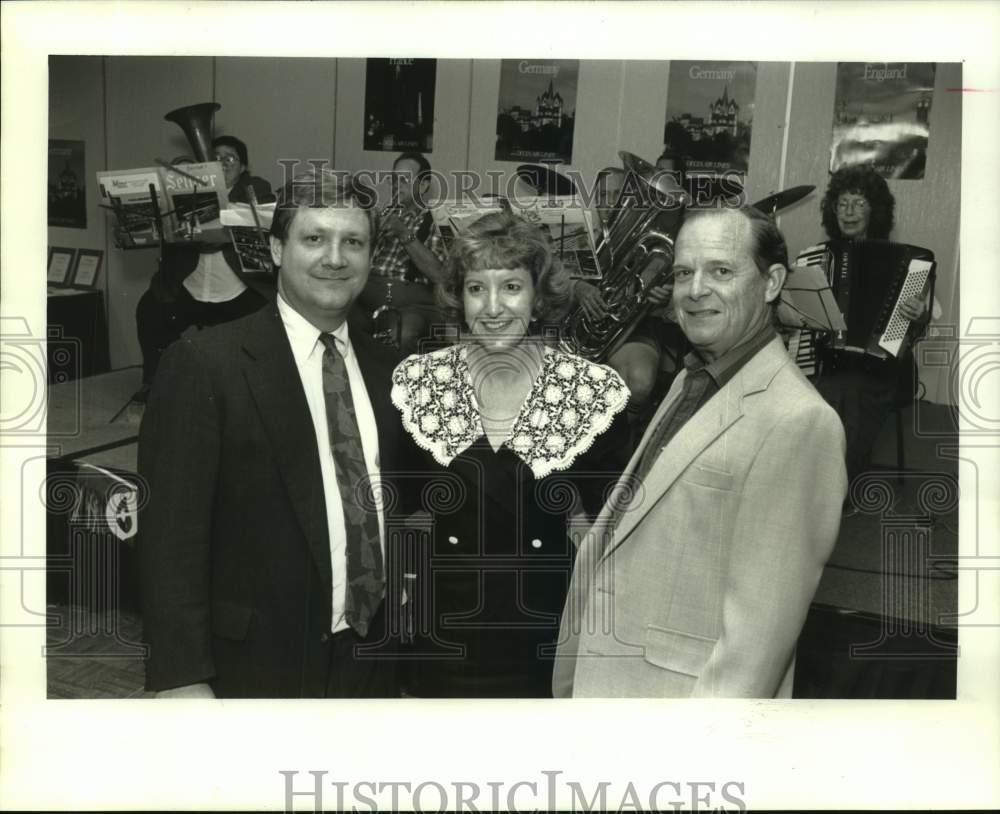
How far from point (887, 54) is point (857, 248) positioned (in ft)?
2.26

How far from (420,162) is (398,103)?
8.5 inches

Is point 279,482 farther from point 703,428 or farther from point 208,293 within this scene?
point 703,428

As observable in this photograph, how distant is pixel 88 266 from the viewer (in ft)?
11.8

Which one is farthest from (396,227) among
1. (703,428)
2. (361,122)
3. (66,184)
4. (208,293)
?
(703,428)

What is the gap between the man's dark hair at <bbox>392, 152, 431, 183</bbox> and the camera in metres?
3.62

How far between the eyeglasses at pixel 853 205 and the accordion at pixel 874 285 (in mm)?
117

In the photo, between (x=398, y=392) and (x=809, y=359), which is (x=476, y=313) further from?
(x=809, y=359)

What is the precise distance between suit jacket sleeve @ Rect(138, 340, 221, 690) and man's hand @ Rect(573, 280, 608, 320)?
4.26ft

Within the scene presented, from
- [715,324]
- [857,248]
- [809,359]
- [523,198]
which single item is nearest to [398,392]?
[523,198]

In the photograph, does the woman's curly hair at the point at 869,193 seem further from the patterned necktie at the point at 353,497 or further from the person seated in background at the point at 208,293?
the person seated in background at the point at 208,293

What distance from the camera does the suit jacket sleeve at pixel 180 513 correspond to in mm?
3412

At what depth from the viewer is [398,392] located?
3572 millimetres

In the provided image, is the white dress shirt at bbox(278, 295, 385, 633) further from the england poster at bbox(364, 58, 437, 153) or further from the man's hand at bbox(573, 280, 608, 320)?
the man's hand at bbox(573, 280, 608, 320)

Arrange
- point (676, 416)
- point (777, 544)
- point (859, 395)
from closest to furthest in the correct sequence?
point (777, 544) → point (676, 416) → point (859, 395)
